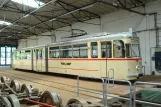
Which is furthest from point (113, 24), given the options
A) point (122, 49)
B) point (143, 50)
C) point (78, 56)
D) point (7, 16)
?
point (7, 16)

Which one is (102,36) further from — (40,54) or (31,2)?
(40,54)

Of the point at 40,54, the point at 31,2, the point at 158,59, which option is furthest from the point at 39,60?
the point at 158,59

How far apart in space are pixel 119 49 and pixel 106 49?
2.64 ft

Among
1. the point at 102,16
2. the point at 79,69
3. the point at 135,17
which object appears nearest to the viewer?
the point at 79,69

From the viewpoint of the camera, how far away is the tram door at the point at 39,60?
59.5 ft

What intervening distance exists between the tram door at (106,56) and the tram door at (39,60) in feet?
26.6

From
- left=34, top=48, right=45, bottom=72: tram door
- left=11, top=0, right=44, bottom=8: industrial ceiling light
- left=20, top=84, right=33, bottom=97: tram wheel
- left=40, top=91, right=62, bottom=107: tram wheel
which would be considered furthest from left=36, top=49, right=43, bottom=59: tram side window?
left=40, top=91, right=62, bottom=107: tram wheel

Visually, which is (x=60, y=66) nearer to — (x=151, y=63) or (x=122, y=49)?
(x=122, y=49)

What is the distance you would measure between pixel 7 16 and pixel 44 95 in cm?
1797

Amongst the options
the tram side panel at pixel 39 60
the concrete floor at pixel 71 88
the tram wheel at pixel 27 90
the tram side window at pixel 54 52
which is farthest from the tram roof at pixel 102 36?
the tram wheel at pixel 27 90

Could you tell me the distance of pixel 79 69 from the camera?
1331cm

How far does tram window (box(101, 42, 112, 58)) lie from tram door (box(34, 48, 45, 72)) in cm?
814

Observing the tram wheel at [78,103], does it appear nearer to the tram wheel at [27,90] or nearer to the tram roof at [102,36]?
the tram wheel at [27,90]

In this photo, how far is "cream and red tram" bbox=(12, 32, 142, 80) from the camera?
10680 millimetres
